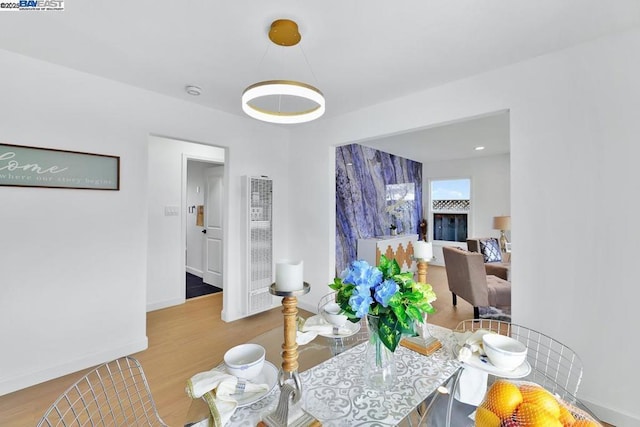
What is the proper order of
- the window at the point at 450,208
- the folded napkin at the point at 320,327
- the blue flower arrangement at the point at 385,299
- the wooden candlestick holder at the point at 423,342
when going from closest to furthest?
the blue flower arrangement at the point at 385,299 → the wooden candlestick holder at the point at 423,342 → the folded napkin at the point at 320,327 → the window at the point at 450,208

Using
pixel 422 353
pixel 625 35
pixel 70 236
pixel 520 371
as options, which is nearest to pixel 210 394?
pixel 422 353

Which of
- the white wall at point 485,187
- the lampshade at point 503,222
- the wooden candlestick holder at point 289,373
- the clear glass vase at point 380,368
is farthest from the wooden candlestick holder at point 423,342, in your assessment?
the white wall at point 485,187

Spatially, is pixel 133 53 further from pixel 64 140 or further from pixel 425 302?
pixel 425 302

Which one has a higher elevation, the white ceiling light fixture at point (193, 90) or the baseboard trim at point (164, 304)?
the white ceiling light fixture at point (193, 90)

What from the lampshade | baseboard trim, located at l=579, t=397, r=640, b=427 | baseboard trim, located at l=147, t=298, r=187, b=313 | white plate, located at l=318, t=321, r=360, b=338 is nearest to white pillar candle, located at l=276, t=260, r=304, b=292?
white plate, located at l=318, t=321, r=360, b=338

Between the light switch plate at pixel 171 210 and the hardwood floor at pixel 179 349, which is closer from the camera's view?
the hardwood floor at pixel 179 349

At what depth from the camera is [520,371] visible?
109 centimetres

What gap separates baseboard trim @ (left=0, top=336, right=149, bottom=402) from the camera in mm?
2047

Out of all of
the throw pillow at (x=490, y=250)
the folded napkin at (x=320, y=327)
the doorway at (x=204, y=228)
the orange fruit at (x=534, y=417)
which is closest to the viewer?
the orange fruit at (x=534, y=417)

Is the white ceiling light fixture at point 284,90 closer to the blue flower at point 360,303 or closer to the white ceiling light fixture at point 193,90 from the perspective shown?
the white ceiling light fixture at point 193,90

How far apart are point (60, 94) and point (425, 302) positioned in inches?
122

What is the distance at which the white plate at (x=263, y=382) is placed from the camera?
97 centimetres

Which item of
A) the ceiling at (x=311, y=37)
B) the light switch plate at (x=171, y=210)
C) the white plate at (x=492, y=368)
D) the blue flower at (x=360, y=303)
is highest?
the ceiling at (x=311, y=37)

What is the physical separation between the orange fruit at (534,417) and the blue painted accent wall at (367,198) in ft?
12.6
